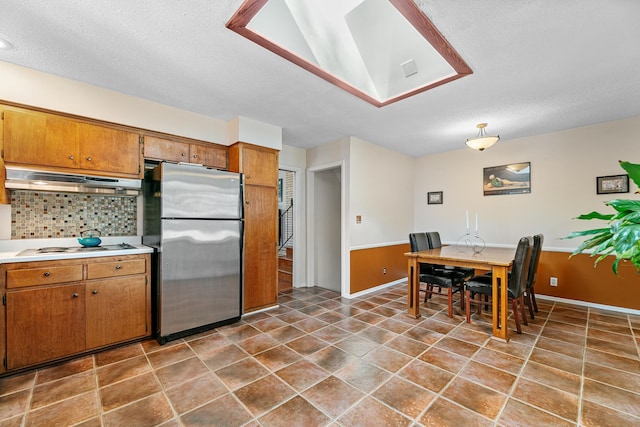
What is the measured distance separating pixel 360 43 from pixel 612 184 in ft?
12.4

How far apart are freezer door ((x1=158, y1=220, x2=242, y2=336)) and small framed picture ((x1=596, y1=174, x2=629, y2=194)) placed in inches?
186

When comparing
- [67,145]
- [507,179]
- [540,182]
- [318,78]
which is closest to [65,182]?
[67,145]

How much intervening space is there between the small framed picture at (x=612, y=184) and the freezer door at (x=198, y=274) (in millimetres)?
4713

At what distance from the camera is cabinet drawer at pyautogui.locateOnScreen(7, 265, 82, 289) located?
214 cm

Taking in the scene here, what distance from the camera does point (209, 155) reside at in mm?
3420

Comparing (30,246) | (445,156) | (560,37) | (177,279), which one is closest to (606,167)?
(445,156)

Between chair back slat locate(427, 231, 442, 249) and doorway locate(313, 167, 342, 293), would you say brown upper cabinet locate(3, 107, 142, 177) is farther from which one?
chair back slat locate(427, 231, 442, 249)

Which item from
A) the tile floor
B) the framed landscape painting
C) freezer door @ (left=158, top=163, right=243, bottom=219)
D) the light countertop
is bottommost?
the tile floor

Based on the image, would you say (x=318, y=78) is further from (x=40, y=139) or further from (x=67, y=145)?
(x=40, y=139)

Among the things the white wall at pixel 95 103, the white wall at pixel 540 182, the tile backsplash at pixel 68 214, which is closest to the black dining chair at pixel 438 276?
the white wall at pixel 540 182

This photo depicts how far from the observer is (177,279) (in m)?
2.79

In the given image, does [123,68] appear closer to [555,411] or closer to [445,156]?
[555,411]

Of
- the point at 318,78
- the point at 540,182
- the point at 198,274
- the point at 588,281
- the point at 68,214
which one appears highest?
the point at 318,78

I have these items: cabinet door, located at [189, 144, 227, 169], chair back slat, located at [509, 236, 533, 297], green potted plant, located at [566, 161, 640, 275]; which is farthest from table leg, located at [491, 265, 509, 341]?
cabinet door, located at [189, 144, 227, 169]
